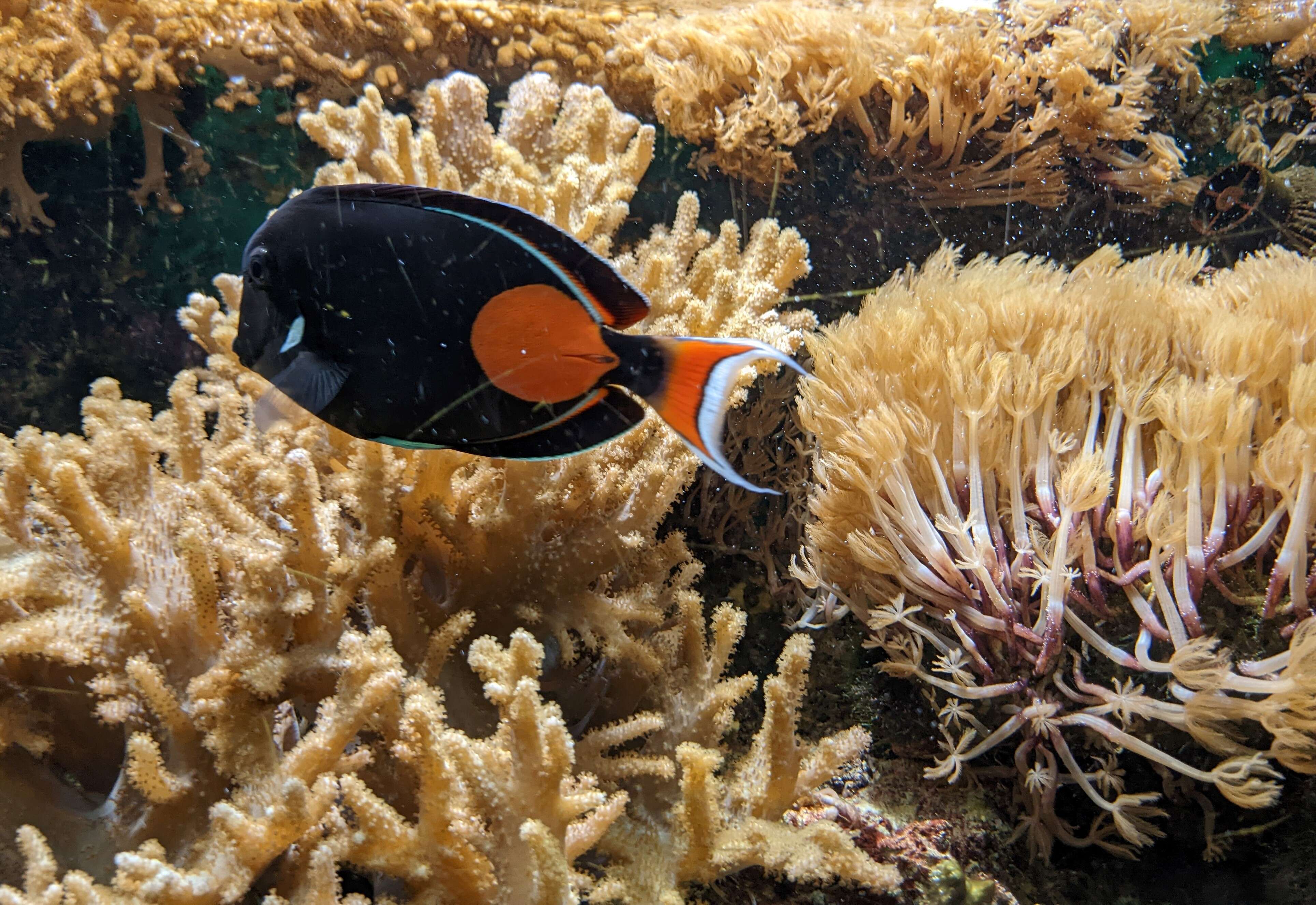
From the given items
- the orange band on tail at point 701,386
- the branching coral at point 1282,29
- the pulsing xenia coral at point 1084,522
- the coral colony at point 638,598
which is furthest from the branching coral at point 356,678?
the branching coral at point 1282,29

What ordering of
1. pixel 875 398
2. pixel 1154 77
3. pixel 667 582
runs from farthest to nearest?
pixel 1154 77 → pixel 667 582 → pixel 875 398

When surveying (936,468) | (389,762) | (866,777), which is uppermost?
(936,468)

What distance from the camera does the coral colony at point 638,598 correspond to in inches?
52.8

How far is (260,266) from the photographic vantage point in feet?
3.74

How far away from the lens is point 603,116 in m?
2.52

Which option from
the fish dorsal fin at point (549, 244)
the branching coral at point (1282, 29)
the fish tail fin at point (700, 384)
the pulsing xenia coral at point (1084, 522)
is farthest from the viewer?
the branching coral at point (1282, 29)

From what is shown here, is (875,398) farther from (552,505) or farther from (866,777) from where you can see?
(866,777)

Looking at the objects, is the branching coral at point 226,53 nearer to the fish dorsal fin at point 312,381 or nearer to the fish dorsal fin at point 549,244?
the fish dorsal fin at point 549,244

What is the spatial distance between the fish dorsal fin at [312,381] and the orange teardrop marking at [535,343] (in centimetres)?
23

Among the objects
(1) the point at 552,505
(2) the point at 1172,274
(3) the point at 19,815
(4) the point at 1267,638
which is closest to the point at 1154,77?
(2) the point at 1172,274

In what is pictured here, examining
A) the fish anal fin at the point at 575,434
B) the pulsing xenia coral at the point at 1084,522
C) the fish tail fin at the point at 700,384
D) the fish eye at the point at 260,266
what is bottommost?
the pulsing xenia coral at the point at 1084,522

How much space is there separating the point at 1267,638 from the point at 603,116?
2497 mm

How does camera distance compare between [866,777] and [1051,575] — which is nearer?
[1051,575]

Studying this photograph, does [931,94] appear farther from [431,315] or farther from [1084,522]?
[431,315]
